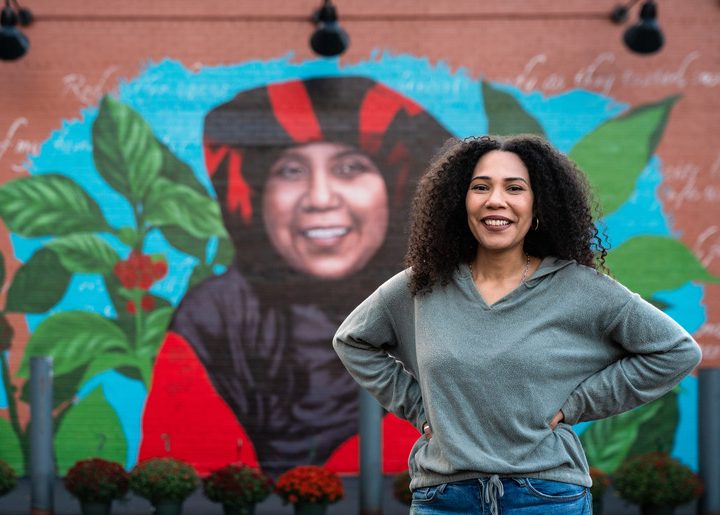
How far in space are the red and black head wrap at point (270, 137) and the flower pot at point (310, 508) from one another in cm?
294

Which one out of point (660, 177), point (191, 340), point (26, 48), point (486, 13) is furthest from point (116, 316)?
point (660, 177)

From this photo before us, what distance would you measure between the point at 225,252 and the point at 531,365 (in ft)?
24.4

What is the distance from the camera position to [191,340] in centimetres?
1003

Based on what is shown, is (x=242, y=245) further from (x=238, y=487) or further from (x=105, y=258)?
(x=238, y=487)

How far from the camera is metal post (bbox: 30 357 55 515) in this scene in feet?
24.7

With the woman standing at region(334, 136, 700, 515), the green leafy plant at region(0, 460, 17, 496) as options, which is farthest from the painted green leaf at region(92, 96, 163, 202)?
the woman standing at region(334, 136, 700, 515)

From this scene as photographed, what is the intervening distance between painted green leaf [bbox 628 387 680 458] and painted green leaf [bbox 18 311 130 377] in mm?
4858

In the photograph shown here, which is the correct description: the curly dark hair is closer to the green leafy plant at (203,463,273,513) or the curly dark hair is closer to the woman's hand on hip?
the woman's hand on hip

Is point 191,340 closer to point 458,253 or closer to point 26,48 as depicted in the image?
point 26,48

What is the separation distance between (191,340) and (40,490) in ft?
8.89

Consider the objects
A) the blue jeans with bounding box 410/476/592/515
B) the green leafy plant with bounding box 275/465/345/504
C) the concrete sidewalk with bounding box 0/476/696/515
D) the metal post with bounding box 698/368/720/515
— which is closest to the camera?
the blue jeans with bounding box 410/476/592/515

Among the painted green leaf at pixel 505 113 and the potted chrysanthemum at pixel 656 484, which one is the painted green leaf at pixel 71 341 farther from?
the potted chrysanthemum at pixel 656 484

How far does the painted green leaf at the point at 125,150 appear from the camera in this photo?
33.1 feet

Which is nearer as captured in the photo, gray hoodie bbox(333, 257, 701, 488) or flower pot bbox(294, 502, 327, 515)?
gray hoodie bbox(333, 257, 701, 488)
